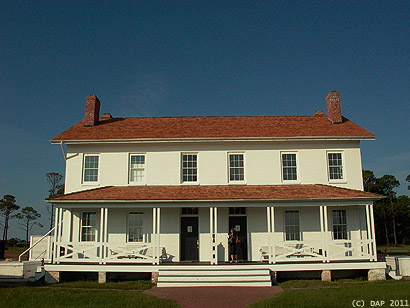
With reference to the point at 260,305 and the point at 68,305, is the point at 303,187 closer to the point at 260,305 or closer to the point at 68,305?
the point at 260,305

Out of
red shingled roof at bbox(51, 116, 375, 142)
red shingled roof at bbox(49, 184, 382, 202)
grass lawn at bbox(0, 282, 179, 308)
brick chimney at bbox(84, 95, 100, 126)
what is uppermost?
brick chimney at bbox(84, 95, 100, 126)

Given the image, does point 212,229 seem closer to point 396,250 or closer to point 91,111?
point 91,111

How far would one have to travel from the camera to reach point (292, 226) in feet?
62.7

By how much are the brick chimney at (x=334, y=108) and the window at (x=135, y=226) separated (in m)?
11.8

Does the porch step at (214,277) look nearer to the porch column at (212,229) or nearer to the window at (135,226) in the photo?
the porch column at (212,229)


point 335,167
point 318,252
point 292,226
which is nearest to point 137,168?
point 292,226

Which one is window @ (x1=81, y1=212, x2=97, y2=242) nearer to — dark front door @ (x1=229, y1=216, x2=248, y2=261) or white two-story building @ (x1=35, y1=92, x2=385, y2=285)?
white two-story building @ (x1=35, y1=92, x2=385, y2=285)

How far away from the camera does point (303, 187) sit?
19.2 metres

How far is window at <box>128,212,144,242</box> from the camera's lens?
1903 centimetres

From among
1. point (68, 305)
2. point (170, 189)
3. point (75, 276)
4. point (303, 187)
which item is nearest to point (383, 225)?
point (303, 187)

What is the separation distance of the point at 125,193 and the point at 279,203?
7.18 metres

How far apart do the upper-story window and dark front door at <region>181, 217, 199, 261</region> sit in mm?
5265

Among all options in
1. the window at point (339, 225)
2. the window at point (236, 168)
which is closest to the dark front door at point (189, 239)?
the window at point (236, 168)

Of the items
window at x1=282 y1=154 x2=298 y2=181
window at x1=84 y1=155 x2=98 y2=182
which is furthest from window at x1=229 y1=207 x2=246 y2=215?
window at x1=84 y1=155 x2=98 y2=182
